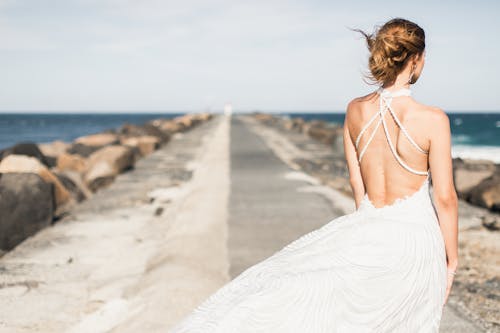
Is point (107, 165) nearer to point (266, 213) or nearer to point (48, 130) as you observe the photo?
point (266, 213)

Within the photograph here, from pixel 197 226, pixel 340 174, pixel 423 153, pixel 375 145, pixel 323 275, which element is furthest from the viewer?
pixel 340 174

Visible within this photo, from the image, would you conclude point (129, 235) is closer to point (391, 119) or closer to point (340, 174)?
point (391, 119)

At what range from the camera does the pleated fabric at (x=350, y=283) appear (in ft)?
6.07

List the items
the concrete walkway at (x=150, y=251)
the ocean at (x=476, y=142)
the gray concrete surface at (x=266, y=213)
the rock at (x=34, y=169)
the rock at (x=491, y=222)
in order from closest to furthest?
the concrete walkway at (x=150, y=251)
the gray concrete surface at (x=266, y=213)
the rock at (x=491, y=222)
the rock at (x=34, y=169)
the ocean at (x=476, y=142)

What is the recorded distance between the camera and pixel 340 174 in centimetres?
1290

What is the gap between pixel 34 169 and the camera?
8344mm

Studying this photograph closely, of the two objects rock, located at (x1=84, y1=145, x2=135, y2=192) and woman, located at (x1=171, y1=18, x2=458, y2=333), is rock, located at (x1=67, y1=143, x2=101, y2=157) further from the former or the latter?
woman, located at (x1=171, y1=18, x2=458, y2=333)

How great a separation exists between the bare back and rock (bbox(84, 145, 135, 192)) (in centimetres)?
982

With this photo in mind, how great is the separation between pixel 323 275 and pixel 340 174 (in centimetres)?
1118

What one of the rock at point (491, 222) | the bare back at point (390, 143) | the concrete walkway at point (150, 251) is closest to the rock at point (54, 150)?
the concrete walkway at point (150, 251)

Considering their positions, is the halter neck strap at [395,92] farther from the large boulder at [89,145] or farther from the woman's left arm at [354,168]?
the large boulder at [89,145]

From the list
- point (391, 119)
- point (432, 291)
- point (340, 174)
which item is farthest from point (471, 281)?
point (340, 174)

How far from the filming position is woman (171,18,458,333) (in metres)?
1.87

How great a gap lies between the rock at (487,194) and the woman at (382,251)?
7.37 metres
